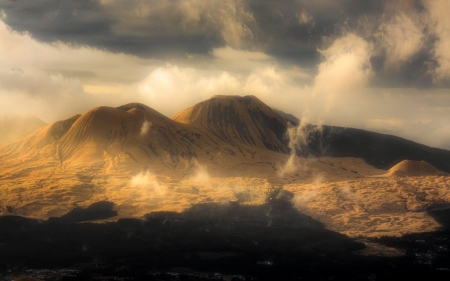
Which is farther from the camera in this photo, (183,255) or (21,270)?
(183,255)

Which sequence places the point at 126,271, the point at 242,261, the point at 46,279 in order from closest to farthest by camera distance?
1. the point at 46,279
2. the point at 126,271
3. the point at 242,261

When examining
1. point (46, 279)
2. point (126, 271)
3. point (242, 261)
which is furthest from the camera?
point (242, 261)

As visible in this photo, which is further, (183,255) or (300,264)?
(183,255)

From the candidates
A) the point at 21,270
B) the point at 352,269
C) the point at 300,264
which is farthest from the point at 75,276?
the point at 352,269

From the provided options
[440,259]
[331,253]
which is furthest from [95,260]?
[440,259]

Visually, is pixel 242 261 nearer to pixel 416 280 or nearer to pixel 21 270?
pixel 416 280

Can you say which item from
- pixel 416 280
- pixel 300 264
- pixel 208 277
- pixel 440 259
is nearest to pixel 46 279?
pixel 208 277

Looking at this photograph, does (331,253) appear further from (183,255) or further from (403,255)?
(183,255)

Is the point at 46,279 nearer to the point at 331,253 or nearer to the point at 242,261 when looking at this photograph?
the point at 242,261
